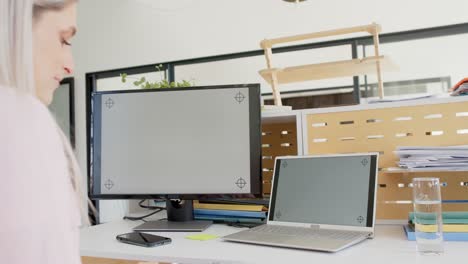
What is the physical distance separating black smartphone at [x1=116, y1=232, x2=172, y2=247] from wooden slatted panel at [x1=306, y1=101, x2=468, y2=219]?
1.90 feet

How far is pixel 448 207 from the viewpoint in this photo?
1296 mm

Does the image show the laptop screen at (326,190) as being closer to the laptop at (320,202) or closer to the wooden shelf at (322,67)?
the laptop at (320,202)

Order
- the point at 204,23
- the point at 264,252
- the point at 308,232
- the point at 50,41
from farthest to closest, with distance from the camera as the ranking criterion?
the point at 204,23 → the point at 308,232 → the point at 264,252 → the point at 50,41

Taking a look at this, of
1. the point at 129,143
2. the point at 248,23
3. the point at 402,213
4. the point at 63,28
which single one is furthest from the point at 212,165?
the point at 248,23

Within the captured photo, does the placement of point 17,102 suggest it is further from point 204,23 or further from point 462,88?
point 204,23

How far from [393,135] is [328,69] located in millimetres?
1736

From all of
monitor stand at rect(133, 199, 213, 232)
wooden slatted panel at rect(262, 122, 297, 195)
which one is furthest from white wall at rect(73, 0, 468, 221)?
monitor stand at rect(133, 199, 213, 232)

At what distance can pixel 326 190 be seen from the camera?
1222 mm

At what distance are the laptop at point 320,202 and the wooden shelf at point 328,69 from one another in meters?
1.69

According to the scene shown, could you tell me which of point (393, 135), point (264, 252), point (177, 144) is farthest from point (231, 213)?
point (393, 135)

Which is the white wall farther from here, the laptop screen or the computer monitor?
the laptop screen

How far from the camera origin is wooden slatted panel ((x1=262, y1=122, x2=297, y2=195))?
1.61 metres

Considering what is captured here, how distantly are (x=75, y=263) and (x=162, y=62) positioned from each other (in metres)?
4.18

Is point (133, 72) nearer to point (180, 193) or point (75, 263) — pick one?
point (180, 193)
